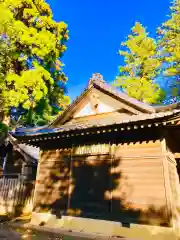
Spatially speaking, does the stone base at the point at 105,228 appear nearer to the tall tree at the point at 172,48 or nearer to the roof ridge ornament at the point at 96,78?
the roof ridge ornament at the point at 96,78

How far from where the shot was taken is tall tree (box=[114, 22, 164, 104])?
74.5ft

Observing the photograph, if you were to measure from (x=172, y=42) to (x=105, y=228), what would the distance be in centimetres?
2056

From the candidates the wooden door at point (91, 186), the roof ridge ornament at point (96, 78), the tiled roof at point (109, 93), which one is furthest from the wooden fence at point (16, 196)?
the roof ridge ornament at point (96, 78)

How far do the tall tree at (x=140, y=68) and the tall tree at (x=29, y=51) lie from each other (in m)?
8.12

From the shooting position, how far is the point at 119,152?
9.17 meters

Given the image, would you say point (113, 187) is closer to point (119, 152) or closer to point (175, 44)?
point (119, 152)

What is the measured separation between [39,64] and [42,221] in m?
13.5

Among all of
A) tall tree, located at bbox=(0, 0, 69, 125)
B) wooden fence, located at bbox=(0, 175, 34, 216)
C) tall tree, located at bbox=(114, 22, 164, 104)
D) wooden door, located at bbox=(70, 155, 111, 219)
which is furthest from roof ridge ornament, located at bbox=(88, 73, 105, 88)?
tall tree, located at bbox=(114, 22, 164, 104)

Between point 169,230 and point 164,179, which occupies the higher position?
point 164,179

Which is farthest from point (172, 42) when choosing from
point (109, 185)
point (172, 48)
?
point (109, 185)

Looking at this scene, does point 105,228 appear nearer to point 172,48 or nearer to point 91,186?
point 91,186

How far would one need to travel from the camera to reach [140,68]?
24969 millimetres

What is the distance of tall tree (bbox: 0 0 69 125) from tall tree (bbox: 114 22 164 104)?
8120 millimetres

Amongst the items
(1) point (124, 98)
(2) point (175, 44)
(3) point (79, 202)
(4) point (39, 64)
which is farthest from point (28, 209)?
(2) point (175, 44)
